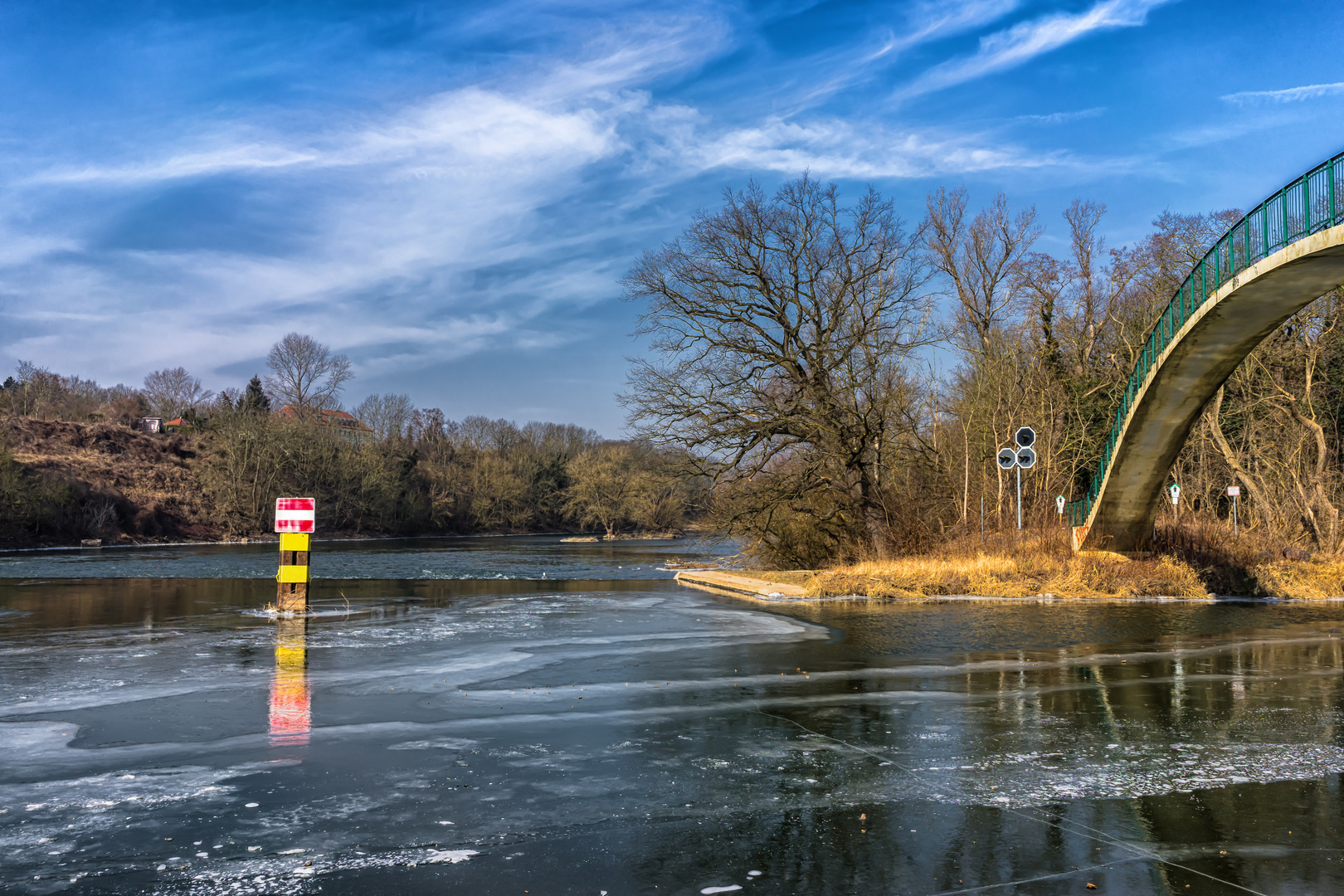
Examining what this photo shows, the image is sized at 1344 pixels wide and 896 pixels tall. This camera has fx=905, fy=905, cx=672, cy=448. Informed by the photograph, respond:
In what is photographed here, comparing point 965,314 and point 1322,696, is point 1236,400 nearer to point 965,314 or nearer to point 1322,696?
point 965,314

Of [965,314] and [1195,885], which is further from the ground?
[965,314]

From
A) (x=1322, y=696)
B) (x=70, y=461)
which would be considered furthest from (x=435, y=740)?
(x=70, y=461)

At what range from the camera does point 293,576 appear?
1517 cm

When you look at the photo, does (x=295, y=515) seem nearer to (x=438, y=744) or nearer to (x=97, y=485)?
(x=438, y=744)

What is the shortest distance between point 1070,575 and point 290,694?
17267 millimetres

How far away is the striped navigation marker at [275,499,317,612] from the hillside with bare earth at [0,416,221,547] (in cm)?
5234

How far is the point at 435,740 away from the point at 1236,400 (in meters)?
37.5

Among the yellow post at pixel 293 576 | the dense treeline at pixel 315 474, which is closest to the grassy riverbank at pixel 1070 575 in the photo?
the yellow post at pixel 293 576

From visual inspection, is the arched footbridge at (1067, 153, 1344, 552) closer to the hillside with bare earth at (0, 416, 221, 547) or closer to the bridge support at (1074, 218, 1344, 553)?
the bridge support at (1074, 218, 1344, 553)

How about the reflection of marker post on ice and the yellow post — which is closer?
the reflection of marker post on ice

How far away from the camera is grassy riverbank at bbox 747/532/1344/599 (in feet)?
64.2

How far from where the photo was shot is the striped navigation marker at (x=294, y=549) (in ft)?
49.1

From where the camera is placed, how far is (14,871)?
416 centimetres

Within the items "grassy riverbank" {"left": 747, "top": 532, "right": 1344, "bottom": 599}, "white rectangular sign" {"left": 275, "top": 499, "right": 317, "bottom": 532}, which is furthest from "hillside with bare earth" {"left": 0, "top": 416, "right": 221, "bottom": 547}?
"grassy riverbank" {"left": 747, "top": 532, "right": 1344, "bottom": 599}
